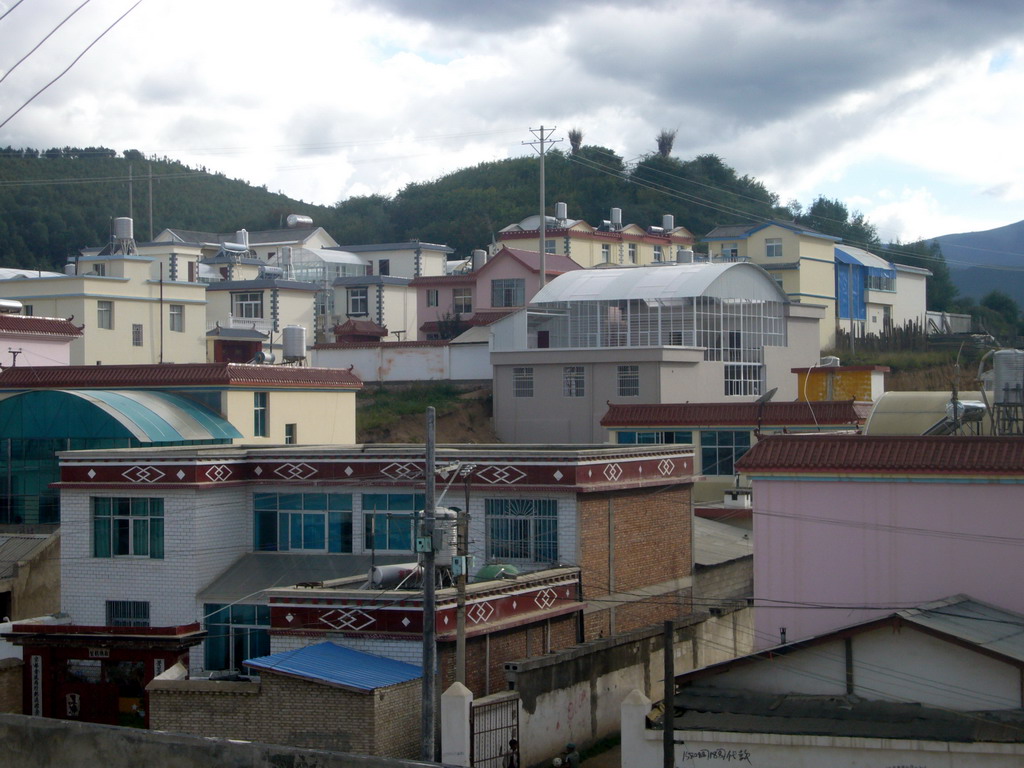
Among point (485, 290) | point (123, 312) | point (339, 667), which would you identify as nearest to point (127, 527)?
point (339, 667)

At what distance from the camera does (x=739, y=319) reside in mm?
53188

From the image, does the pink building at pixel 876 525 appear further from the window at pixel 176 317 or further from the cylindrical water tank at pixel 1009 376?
the window at pixel 176 317

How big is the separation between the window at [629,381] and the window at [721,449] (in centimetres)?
806

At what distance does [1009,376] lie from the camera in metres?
23.7

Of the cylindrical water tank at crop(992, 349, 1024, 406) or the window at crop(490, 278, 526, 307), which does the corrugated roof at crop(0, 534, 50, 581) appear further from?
the window at crop(490, 278, 526, 307)

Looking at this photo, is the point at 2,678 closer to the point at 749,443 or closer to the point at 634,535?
the point at 634,535

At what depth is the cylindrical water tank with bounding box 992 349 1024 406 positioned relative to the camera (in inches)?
926

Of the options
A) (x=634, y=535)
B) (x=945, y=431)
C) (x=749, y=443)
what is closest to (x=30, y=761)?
(x=634, y=535)

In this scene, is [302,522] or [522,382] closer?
[302,522]

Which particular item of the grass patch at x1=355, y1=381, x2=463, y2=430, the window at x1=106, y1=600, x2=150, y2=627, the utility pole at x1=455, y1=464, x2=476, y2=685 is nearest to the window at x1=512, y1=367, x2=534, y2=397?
the grass patch at x1=355, y1=381, x2=463, y2=430

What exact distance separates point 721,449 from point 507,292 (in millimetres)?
26646

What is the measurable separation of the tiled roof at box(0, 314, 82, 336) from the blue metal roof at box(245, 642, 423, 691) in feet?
85.6

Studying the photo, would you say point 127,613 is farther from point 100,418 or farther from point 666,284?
point 666,284

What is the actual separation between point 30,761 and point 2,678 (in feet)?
49.0
